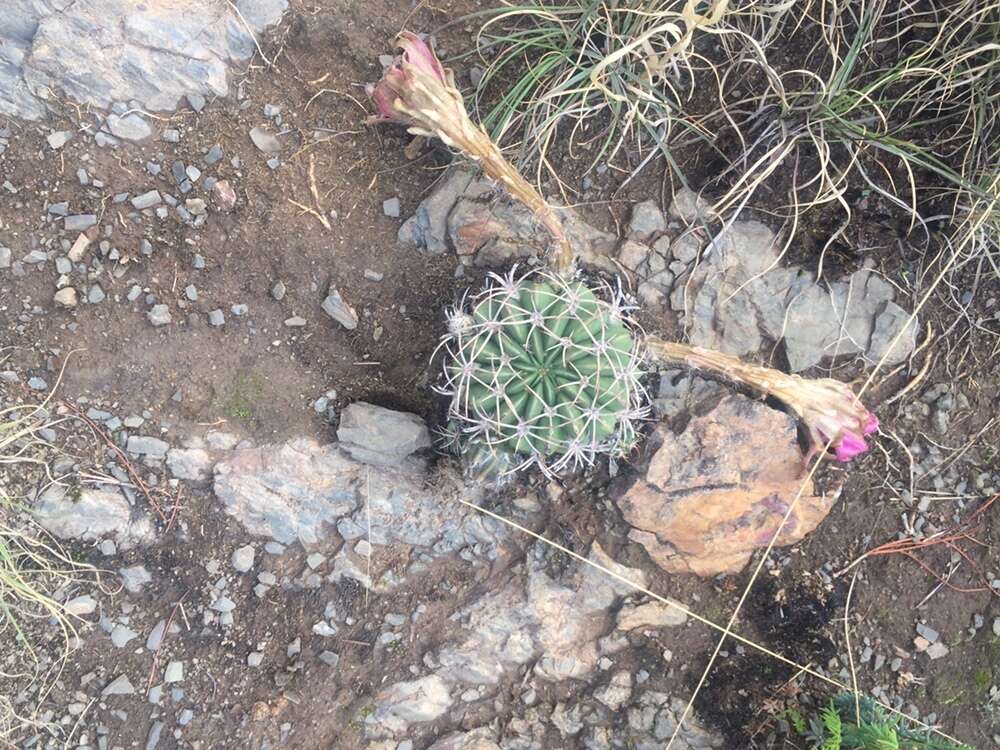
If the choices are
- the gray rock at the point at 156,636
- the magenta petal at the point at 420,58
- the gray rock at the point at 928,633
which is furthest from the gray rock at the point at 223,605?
the gray rock at the point at 928,633

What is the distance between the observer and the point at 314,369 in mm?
2695

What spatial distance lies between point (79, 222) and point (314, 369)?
0.93 metres

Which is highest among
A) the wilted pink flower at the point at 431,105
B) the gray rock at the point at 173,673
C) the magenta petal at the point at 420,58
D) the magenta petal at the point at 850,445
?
→ the magenta petal at the point at 420,58

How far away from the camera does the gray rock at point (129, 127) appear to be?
2549mm

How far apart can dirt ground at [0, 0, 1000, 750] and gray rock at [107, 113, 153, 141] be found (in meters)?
0.04

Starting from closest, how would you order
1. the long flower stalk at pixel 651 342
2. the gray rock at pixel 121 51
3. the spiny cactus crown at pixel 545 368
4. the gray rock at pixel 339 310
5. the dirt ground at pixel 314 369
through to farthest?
1. the spiny cactus crown at pixel 545 368
2. the long flower stalk at pixel 651 342
3. the gray rock at pixel 121 51
4. the dirt ground at pixel 314 369
5. the gray rock at pixel 339 310

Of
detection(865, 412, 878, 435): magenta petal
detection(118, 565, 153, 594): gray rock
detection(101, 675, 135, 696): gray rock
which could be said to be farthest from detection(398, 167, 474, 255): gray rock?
detection(101, 675, 135, 696): gray rock

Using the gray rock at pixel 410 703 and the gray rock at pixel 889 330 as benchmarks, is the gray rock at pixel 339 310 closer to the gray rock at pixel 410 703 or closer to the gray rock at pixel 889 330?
the gray rock at pixel 410 703

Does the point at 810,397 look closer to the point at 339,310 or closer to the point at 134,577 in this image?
the point at 339,310

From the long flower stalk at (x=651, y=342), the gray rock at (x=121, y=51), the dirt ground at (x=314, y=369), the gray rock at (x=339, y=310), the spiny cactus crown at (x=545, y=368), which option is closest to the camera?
the spiny cactus crown at (x=545, y=368)

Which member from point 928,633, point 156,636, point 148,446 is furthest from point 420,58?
point 928,633

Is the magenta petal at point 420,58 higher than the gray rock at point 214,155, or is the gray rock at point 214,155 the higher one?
the magenta petal at point 420,58

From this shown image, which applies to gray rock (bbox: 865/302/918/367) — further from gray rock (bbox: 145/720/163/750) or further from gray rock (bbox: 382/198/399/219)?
gray rock (bbox: 145/720/163/750)

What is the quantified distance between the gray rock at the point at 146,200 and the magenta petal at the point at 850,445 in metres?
2.48
